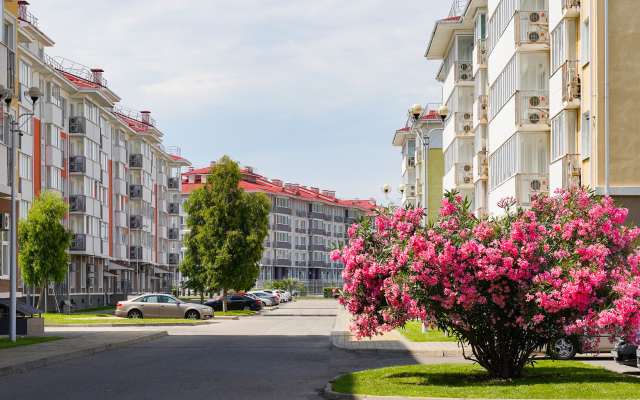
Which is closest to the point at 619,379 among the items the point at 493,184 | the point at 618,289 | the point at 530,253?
the point at 618,289

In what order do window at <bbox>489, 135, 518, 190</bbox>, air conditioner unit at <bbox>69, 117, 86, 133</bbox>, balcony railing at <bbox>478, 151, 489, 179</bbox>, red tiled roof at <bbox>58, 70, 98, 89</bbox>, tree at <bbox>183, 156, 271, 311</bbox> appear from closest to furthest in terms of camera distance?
window at <bbox>489, 135, 518, 190</bbox> → balcony railing at <bbox>478, 151, 489, 179</bbox> → tree at <bbox>183, 156, 271, 311</bbox> → air conditioner unit at <bbox>69, 117, 86, 133</bbox> → red tiled roof at <bbox>58, 70, 98, 89</bbox>

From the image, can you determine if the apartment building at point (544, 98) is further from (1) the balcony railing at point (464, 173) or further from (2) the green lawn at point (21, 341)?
(2) the green lawn at point (21, 341)

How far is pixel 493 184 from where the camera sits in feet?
115

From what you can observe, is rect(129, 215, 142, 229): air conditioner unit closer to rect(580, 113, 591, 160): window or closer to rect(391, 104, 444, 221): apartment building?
rect(391, 104, 444, 221): apartment building

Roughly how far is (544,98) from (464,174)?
13358 mm

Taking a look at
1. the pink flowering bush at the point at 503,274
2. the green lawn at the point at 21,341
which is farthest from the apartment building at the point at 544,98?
the green lawn at the point at 21,341

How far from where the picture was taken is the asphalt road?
541 inches

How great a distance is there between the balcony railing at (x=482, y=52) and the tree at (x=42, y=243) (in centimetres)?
2375

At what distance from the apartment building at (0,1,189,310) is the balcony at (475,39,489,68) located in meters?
21.0

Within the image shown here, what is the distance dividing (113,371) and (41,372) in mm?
1544

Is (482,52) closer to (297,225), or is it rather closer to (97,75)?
(97,75)

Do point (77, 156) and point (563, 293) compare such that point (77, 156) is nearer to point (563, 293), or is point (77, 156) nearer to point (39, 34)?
point (39, 34)

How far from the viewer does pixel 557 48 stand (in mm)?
27703

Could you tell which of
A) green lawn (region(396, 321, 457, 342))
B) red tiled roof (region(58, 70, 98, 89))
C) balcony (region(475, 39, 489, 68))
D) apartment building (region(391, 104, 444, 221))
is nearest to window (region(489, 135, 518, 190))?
balcony (region(475, 39, 489, 68))
